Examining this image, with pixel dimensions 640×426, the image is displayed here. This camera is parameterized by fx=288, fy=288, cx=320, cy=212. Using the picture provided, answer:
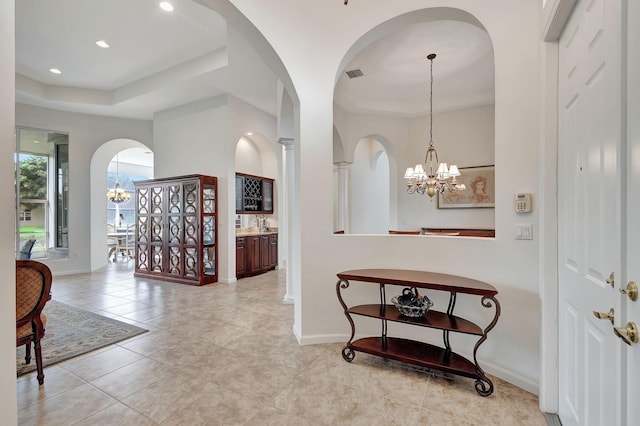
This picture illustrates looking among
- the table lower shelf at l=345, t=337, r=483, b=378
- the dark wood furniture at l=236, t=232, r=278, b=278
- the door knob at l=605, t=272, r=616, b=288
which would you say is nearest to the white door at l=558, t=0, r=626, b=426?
the door knob at l=605, t=272, r=616, b=288

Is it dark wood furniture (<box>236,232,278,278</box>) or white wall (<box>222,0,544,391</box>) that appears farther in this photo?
dark wood furniture (<box>236,232,278,278</box>)

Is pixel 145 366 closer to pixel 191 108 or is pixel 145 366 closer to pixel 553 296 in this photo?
pixel 553 296

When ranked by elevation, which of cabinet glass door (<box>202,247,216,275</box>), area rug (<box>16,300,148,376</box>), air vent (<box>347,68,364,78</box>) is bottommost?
area rug (<box>16,300,148,376</box>)

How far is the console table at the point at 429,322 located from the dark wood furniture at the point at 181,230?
12.3 ft

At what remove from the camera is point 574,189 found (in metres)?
1.54

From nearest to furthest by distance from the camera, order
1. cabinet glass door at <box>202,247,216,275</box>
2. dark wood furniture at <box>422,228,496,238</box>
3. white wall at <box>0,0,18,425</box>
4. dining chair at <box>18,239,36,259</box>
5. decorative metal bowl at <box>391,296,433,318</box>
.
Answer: white wall at <box>0,0,18,425</box> < decorative metal bowl at <box>391,296,433,318</box> < dark wood furniture at <box>422,228,496,238</box> < cabinet glass door at <box>202,247,216,275</box> < dining chair at <box>18,239,36,259</box>

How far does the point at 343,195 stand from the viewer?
22.9 ft

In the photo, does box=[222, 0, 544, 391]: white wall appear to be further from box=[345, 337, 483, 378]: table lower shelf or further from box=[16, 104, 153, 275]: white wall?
box=[16, 104, 153, 275]: white wall

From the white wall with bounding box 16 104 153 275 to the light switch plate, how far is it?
8174mm

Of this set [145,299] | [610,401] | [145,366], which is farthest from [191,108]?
[610,401]

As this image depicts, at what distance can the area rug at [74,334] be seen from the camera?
8.68 feet

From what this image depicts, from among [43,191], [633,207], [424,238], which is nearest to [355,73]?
[424,238]

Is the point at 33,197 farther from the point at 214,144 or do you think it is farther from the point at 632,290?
the point at 632,290

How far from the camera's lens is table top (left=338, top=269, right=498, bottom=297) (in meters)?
2.04
